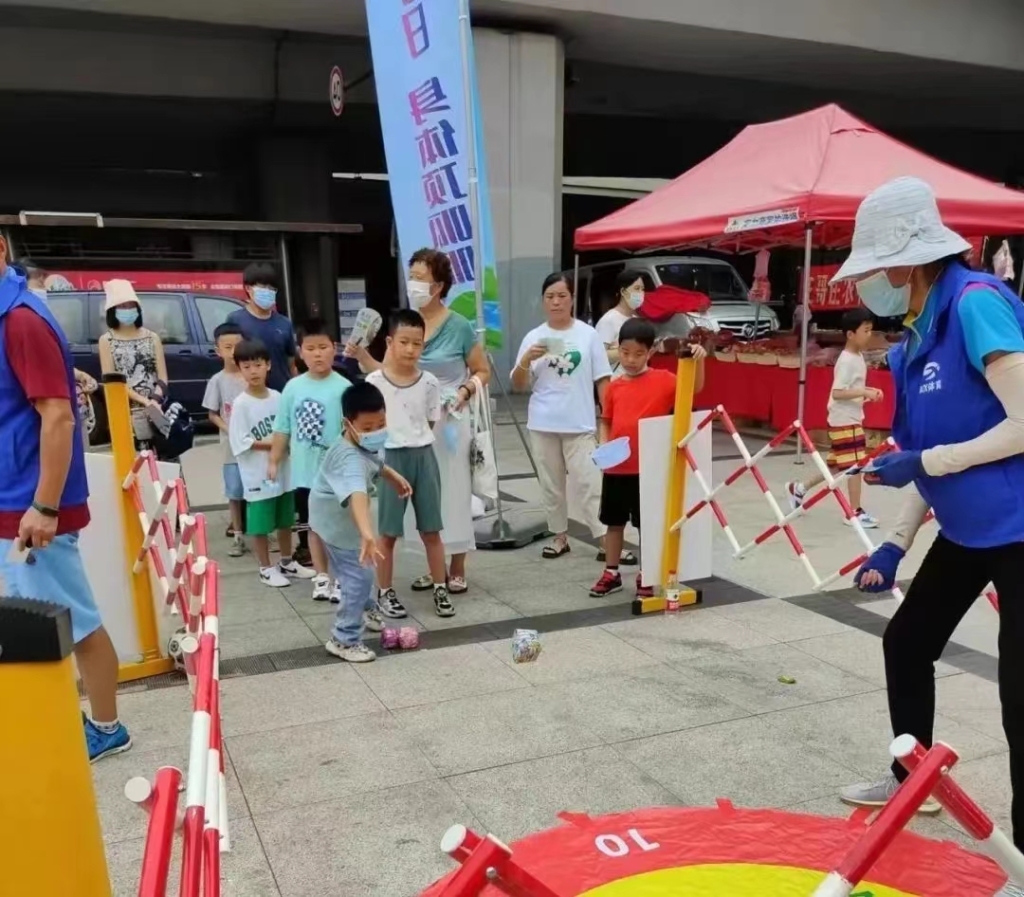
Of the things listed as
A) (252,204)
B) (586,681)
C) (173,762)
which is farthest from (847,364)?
(252,204)

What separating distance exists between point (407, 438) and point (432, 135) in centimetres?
252

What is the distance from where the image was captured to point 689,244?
31.5ft

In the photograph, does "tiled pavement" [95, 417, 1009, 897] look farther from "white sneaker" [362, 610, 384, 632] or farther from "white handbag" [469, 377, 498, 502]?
"white handbag" [469, 377, 498, 502]

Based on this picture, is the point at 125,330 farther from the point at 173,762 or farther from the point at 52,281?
the point at 52,281

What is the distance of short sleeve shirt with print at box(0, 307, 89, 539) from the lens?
2.65 metres

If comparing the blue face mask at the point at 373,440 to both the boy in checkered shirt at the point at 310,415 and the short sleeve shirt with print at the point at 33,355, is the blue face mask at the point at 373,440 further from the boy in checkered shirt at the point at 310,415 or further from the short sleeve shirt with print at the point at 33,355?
Answer: the short sleeve shirt with print at the point at 33,355

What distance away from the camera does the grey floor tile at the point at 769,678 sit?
3.71 m

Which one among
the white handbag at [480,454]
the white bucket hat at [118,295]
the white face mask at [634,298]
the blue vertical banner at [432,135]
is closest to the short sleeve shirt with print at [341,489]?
the white handbag at [480,454]

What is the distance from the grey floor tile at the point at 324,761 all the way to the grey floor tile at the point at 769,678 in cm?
132

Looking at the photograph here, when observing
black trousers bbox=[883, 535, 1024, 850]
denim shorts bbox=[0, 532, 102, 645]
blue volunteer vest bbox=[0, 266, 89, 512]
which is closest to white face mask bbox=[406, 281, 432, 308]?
blue volunteer vest bbox=[0, 266, 89, 512]

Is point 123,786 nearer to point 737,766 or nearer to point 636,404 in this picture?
point 737,766

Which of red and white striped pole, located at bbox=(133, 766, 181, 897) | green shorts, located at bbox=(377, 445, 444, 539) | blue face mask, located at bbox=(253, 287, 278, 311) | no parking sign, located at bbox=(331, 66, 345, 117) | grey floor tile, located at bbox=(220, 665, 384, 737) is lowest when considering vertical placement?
grey floor tile, located at bbox=(220, 665, 384, 737)

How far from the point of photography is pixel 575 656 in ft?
13.7

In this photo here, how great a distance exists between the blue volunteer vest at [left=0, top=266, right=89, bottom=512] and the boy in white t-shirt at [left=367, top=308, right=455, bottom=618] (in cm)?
178
